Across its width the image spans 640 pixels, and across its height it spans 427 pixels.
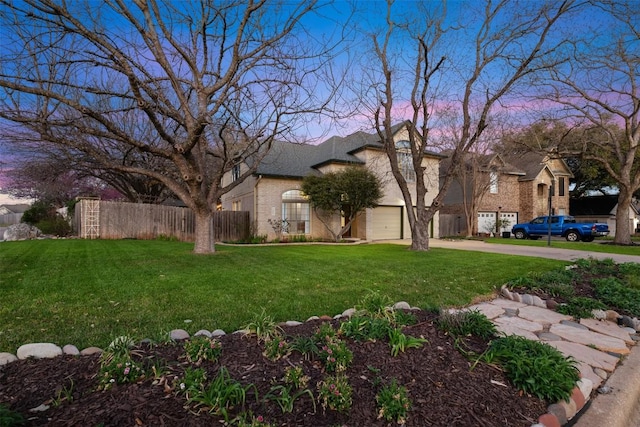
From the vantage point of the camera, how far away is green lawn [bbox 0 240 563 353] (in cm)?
355

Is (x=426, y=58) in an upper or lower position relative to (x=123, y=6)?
upper

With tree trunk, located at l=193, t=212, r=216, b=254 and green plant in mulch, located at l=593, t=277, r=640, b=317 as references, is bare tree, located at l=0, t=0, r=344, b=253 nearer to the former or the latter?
tree trunk, located at l=193, t=212, r=216, b=254

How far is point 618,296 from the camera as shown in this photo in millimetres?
4891

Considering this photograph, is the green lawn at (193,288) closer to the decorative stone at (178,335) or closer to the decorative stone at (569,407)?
the decorative stone at (178,335)

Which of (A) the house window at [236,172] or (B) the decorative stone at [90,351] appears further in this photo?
(A) the house window at [236,172]

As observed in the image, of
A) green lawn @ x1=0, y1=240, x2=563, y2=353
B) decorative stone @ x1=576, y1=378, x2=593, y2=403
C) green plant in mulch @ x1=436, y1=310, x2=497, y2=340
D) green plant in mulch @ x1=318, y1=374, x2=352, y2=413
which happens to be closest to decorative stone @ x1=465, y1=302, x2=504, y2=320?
green lawn @ x1=0, y1=240, x2=563, y2=353

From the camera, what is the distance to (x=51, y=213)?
21438mm

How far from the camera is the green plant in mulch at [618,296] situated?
15.0 feet

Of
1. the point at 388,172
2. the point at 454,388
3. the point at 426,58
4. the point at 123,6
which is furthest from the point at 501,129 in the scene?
the point at 454,388

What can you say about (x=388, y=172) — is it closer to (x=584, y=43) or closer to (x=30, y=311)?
(x=584, y=43)

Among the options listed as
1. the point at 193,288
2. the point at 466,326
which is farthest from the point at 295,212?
the point at 466,326

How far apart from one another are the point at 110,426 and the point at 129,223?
16017 mm

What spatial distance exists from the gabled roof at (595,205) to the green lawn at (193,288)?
30101 mm

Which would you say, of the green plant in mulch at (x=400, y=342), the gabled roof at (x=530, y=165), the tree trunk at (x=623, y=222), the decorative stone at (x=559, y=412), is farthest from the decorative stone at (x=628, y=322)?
the gabled roof at (x=530, y=165)
